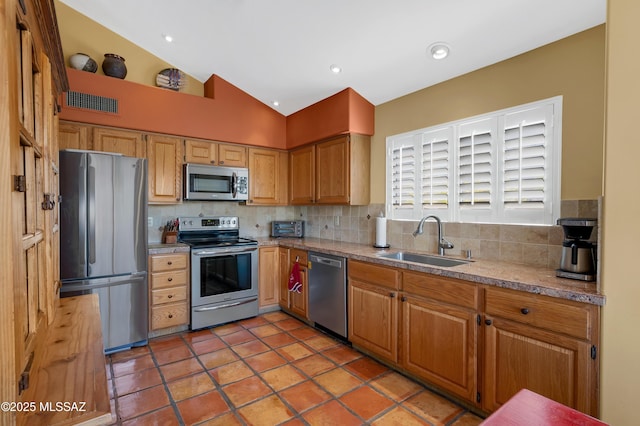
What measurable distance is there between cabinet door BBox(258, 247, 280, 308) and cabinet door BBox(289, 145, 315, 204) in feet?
2.50

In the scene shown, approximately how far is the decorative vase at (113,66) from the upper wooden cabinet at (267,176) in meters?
1.57

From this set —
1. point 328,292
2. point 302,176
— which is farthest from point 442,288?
point 302,176

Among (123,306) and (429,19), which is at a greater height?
(429,19)

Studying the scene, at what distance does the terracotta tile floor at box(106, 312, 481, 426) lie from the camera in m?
1.99

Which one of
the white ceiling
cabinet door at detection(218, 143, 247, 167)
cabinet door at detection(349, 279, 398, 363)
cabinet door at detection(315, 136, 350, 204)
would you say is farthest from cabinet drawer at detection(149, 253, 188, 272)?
the white ceiling

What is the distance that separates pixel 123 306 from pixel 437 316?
109 inches

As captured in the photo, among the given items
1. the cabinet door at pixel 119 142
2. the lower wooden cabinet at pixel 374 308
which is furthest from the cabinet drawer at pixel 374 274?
the cabinet door at pixel 119 142

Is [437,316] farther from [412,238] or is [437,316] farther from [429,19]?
[429,19]

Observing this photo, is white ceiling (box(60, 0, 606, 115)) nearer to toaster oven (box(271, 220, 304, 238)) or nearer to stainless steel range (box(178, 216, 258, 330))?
toaster oven (box(271, 220, 304, 238))

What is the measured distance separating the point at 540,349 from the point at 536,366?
103 mm

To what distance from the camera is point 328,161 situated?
366 cm

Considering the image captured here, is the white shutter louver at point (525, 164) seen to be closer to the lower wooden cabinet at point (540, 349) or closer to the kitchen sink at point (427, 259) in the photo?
the kitchen sink at point (427, 259)

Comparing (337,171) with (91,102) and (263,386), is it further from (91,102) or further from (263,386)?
(91,102)

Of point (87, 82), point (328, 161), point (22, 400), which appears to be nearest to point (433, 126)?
point (328, 161)
